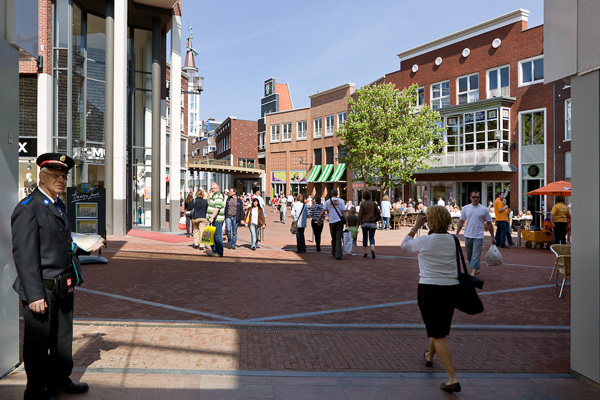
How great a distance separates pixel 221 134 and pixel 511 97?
5599 centimetres

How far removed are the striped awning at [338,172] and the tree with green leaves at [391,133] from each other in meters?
12.5

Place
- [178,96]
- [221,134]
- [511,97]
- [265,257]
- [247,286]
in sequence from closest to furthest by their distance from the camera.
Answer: [247,286], [265,257], [178,96], [511,97], [221,134]

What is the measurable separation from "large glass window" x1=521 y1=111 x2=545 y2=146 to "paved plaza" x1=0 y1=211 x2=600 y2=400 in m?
20.3

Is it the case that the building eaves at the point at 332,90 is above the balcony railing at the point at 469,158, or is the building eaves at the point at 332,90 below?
above

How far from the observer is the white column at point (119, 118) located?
54.1 feet

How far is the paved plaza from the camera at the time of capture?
4020mm

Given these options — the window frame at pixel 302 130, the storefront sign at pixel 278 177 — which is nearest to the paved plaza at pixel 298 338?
the window frame at pixel 302 130

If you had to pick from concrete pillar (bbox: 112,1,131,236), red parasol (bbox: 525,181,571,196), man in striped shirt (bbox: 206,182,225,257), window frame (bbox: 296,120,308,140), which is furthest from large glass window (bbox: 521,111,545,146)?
window frame (bbox: 296,120,308,140)

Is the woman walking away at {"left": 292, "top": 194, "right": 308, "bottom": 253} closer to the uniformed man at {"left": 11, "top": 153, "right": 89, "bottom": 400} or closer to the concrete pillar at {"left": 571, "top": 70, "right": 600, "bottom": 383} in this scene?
the concrete pillar at {"left": 571, "top": 70, "right": 600, "bottom": 383}

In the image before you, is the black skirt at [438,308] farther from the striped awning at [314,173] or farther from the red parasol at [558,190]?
the striped awning at [314,173]

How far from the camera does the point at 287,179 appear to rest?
52281mm

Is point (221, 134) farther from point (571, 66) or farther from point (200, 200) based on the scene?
point (571, 66)

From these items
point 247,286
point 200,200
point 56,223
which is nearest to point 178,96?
point 200,200

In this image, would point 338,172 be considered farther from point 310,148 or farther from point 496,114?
point 496,114
